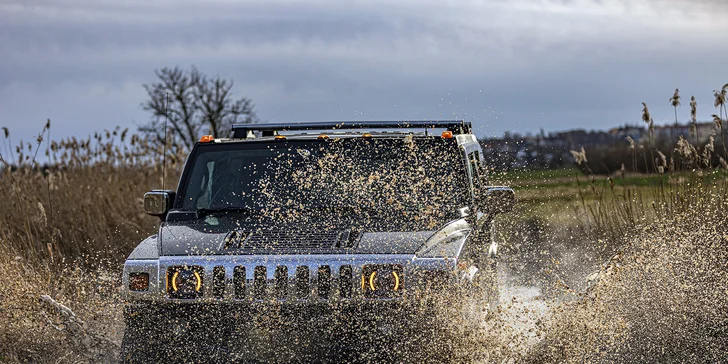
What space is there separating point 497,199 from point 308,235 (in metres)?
1.43

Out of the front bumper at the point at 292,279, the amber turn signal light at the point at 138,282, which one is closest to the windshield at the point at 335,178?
the front bumper at the point at 292,279

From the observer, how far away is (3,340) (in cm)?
712

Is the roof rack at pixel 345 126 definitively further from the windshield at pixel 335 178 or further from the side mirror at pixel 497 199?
the side mirror at pixel 497 199

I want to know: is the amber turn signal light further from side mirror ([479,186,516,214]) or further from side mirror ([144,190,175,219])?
side mirror ([479,186,516,214])

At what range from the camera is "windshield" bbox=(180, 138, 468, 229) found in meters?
6.21

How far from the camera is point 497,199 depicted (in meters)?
6.40

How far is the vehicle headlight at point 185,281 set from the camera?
18.2 ft

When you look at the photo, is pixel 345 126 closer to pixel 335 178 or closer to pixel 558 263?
pixel 335 178

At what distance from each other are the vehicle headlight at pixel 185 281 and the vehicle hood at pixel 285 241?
116 millimetres

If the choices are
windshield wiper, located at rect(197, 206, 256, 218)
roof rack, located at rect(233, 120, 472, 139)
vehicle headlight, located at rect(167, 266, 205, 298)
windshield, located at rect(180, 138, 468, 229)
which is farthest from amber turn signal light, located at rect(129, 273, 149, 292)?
roof rack, located at rect(233, 120, 472, 139)

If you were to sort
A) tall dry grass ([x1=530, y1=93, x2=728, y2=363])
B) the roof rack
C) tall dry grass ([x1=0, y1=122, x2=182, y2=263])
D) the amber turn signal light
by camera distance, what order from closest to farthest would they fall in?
the amber turn signal light, tall dry grass ([x1=530, y1=93, x2=728, y2=363]), the roof rack, tall dry grass ([x1=0, y1=122, x2=182, y2=263])

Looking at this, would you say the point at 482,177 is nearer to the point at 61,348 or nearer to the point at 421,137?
the point at 421,137

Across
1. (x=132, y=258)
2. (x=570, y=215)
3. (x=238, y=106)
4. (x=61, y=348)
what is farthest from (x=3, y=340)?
(x=238, y=106)

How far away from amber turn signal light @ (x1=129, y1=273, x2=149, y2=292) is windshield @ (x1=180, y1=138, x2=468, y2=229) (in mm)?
974
